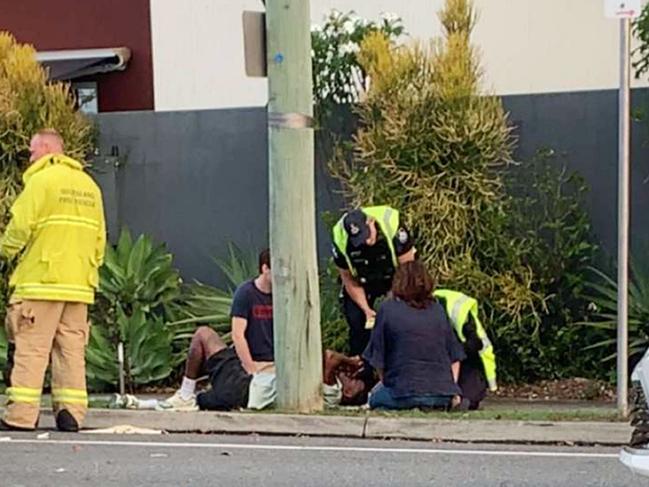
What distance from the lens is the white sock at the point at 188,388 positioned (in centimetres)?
872

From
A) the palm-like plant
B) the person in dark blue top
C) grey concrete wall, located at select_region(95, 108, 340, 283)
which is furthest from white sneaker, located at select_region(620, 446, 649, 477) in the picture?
grey concrete wall, located at select_region(95, 108, 340, 283)

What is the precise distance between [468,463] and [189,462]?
5.32ft

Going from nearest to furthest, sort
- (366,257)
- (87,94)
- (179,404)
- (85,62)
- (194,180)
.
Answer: (179,404), (366,257), (194,180), (85,62), (87,94)

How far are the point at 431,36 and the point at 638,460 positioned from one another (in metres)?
8.93

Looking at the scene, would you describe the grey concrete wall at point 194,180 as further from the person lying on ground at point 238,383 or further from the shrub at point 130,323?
the person lying on ground at point 238,383

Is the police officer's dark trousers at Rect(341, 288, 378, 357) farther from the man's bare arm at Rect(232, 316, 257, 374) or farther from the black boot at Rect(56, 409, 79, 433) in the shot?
the black boot at Rect(56, 409, 79, 433)

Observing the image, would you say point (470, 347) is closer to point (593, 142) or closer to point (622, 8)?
point (622, 8)

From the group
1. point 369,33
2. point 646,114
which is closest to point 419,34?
point 369,33

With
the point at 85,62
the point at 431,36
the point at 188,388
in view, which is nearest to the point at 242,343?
the point at 188,388

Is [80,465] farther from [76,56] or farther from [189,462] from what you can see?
[76,56]

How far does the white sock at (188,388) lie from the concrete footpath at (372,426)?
1.20 feet

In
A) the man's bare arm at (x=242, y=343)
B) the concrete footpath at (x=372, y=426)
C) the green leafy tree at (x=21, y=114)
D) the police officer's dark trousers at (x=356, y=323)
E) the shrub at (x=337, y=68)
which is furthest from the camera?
the green leafy tree at (x=21, y=114)

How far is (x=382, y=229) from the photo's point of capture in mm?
9203

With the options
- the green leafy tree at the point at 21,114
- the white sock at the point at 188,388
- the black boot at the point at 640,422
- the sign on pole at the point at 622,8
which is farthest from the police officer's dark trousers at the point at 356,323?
the black boot at the point at 640,422
